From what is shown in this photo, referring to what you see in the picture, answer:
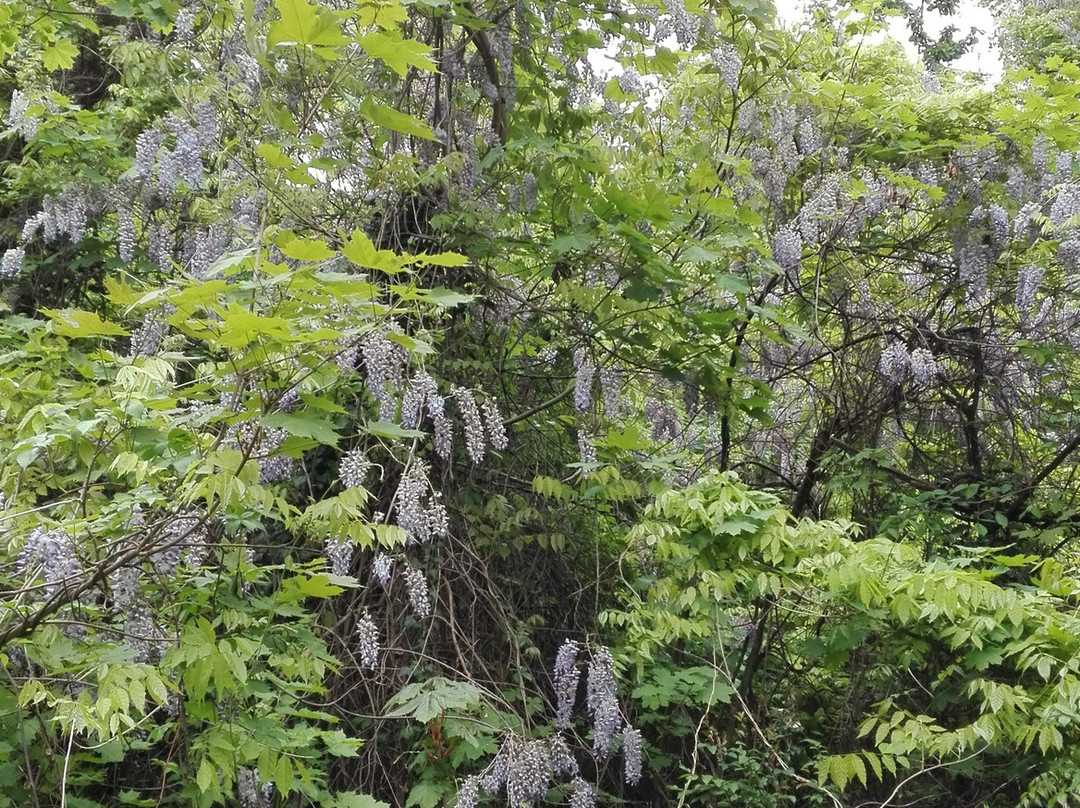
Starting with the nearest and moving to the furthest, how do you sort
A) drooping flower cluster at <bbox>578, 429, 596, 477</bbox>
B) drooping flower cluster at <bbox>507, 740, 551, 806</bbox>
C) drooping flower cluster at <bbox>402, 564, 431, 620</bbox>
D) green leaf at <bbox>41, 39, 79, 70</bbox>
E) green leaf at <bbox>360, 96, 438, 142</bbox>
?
green leaf at <bbox>360, 96, 438, 142</bbox> < drooping flower cluster at <bbox>507, 740, 551, 806</bbox> < drooping flower cluster at <bbox>402, 564, 431, 620</bbox> < drooping flower cluster at <bbox>578, 429, 596, 477</bbox> < green leaf at <bbox>41, 39, 79, 70</bbox>

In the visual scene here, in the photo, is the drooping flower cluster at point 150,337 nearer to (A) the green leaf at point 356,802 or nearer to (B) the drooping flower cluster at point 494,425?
(B) the drooping flower cluster at point 494,425

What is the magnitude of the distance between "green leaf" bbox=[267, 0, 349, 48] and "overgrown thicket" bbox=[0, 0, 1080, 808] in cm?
1

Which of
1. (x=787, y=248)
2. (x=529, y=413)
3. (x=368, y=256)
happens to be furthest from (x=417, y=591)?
(x=787, y=248)

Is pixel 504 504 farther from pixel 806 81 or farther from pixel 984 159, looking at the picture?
pixel 984 159

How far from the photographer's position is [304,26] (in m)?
2.66

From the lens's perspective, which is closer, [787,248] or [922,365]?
[787,248]

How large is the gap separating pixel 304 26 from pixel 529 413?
2.43 meters

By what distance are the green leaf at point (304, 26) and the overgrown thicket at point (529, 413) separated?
12mm

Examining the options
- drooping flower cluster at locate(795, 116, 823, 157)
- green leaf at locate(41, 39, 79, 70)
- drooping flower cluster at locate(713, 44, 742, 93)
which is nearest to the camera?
green leaf at locate(41, 39, 79, 70)

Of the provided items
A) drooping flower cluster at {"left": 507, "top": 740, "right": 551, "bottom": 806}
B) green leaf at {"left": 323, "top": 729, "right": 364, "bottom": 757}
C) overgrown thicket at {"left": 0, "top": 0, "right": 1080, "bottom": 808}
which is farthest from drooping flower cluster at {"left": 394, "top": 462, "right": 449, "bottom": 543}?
drooping flower cluster at {"left": 507, "top": 740, "right": 551, "bottom": 806}

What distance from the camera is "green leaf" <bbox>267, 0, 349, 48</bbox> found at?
2621 millimetres

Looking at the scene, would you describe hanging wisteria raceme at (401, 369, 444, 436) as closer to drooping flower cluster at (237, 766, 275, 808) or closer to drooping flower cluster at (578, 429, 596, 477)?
drooping flower cluster at (578, 429, 596, 477)

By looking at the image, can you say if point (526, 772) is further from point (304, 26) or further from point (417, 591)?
point (304, 26)

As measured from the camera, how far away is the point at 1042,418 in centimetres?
652
